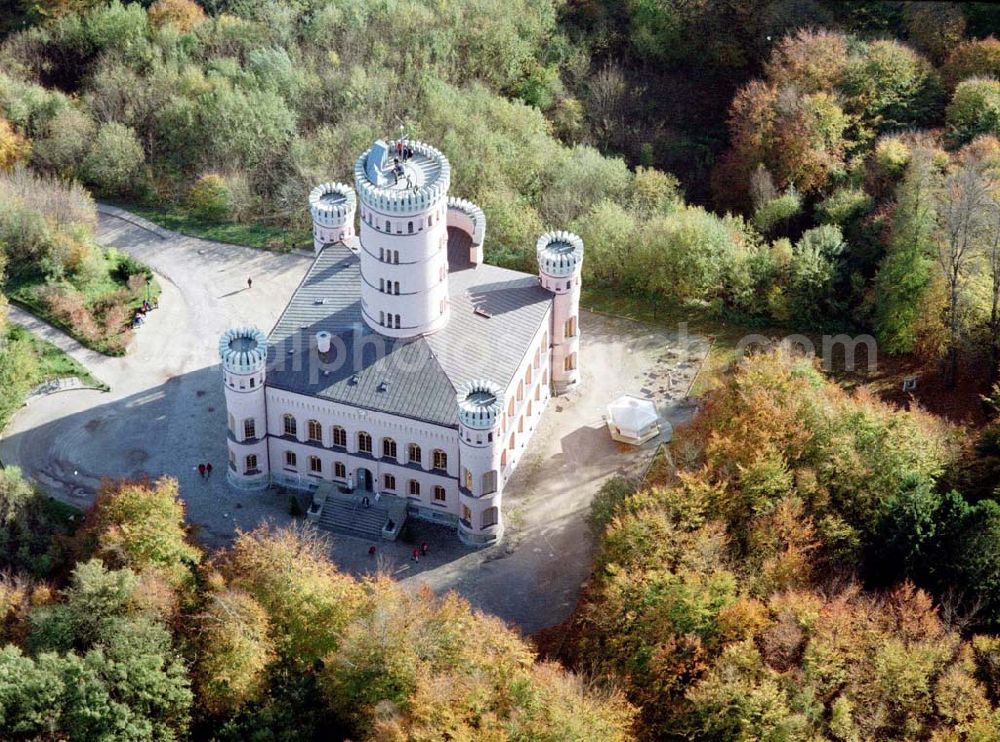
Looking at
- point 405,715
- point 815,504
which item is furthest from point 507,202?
point 405,715

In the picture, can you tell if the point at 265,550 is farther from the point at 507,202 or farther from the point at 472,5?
the point at 472,5

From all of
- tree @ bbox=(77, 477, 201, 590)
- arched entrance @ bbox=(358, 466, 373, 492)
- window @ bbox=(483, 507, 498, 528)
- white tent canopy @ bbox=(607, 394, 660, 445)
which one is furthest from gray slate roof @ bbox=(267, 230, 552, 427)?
tree @ bbox=(77, 477, 201, 590)

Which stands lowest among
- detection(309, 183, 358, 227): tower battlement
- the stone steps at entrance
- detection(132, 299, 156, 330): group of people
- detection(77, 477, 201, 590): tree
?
the stone steps at entrance

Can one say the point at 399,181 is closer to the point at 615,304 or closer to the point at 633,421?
the point at 633,421

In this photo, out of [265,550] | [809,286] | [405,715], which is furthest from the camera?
[809,286]

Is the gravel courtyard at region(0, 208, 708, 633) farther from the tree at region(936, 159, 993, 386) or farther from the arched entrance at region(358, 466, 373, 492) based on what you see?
the tree at region(936, 159, 993, 386)

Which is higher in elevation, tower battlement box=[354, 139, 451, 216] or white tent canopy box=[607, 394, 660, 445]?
tower battlement box=[354, 139, 451, 216]

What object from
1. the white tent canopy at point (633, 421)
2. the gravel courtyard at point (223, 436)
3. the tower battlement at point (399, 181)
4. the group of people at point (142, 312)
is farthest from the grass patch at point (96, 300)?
the white tent canopy at point (633, 421)

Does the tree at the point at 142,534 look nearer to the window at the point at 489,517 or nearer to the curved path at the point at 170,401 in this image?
the curved path at the point at 170,401
